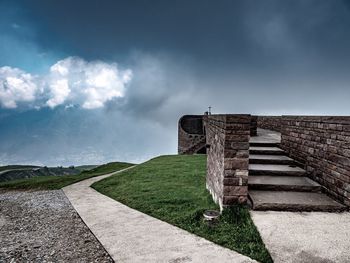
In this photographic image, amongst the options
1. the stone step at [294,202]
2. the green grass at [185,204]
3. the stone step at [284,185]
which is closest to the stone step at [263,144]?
the green grass at [185,204]

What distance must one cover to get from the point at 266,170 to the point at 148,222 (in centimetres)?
Result: 297

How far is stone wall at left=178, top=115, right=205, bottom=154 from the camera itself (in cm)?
2295

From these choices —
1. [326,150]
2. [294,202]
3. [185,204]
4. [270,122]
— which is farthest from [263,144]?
[270,122]

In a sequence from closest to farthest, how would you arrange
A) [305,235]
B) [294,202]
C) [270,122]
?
[305,235] → [294,202] → [270,122]

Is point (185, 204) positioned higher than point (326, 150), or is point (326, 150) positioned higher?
point (326, 150)

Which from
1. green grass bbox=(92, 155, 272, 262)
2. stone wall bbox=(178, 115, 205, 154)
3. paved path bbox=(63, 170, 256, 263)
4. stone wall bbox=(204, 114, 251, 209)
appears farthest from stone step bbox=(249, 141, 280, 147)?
stone wall bbox=(178, 115, 205, 154)

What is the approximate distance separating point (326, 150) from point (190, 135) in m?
20.5

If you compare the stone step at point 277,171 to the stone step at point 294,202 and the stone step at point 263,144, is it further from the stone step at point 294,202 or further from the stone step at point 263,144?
the stone step at point 263,144

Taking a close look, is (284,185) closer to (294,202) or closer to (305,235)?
(294,202)

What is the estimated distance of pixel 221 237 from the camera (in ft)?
12.9

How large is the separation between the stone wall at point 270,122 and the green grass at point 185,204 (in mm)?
6176

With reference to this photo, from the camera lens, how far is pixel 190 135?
25.8m

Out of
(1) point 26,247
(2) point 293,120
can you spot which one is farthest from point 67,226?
(2) point 293,120

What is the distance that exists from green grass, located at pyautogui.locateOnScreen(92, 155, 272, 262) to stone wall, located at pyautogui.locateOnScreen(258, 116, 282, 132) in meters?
6.18
